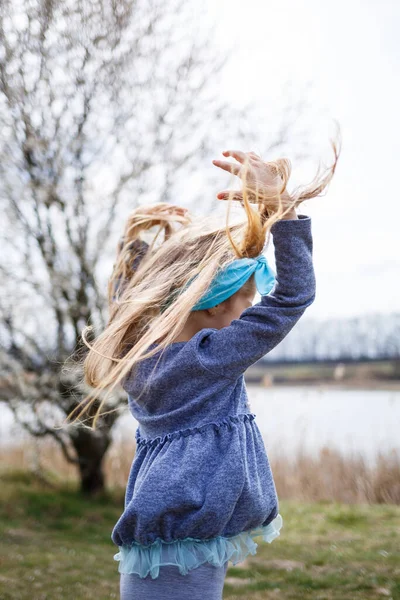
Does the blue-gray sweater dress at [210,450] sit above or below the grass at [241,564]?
above

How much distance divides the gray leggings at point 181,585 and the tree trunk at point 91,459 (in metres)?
4.09

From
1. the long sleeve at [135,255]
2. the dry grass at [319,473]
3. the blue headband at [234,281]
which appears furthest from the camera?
the dry grass at [319,473]

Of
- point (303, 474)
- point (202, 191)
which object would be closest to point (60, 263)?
point (202, 191)

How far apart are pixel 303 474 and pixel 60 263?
3.28 metres

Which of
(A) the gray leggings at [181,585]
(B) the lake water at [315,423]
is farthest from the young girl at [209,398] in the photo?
(B) the lake water at [315,423]

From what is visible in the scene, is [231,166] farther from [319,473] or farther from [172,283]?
[319,473]

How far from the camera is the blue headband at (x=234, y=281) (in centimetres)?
190

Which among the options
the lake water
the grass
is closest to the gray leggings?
the grass

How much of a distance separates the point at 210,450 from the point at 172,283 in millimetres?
516

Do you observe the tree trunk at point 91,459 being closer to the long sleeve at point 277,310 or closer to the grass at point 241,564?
the grass at point 241,564

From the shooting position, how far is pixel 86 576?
12.4 feet

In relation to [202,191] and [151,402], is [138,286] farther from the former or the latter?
[202,191]

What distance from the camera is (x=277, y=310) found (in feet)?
5.58

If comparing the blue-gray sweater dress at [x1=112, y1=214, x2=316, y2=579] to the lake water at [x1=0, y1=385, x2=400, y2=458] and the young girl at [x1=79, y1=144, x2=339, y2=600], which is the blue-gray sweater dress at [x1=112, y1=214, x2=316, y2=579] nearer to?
the young girl at [x1=79, y1=144, x2=339, y2=600]
